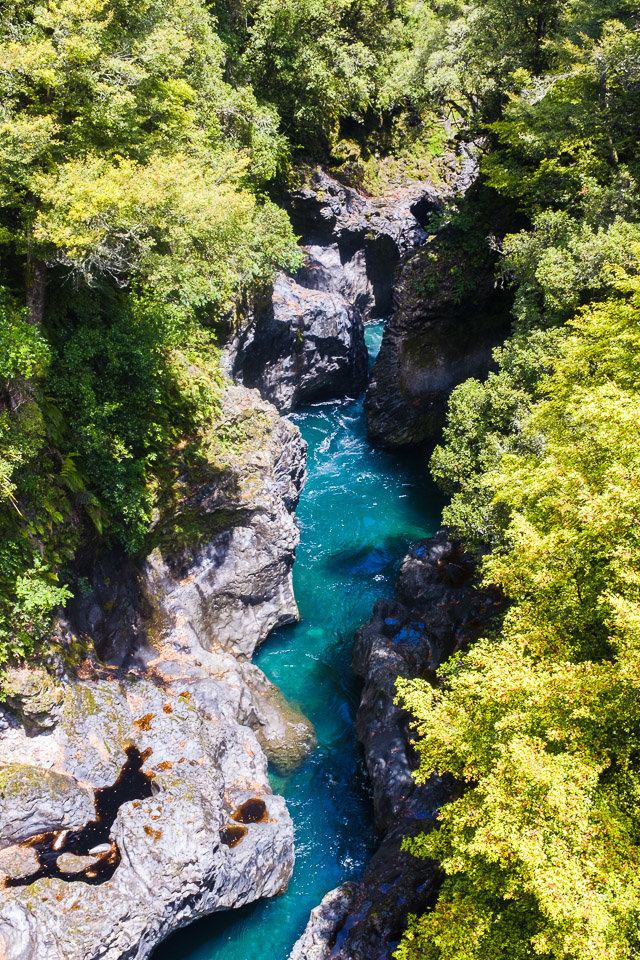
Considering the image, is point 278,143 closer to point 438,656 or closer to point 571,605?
point 438,656

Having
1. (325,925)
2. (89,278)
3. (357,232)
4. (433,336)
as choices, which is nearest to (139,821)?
(325,925)

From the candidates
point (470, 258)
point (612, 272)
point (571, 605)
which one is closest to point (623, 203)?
point (612, 272)

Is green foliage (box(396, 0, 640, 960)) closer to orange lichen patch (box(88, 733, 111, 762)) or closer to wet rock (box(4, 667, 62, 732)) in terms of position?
orange lichen patch (box(88, 733, 111, 762))

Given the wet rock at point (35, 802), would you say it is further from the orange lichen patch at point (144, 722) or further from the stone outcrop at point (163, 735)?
the orange lichen patch at point (144, 722)

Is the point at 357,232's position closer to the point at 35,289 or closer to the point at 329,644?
the point at 35,289

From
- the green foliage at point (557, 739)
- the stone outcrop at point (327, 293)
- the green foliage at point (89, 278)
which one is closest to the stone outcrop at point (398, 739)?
the green foliage at point (557, 739)

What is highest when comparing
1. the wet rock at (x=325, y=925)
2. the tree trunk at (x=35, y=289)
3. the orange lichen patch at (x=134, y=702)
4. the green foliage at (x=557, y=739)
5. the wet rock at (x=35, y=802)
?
the tree trunk at (x=35, y=289)

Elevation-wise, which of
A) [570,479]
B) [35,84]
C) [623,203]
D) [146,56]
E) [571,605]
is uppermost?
[623,203]
